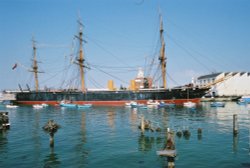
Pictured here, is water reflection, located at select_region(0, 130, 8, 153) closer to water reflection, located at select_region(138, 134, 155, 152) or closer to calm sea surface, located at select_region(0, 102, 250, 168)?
calm sea surface, located at select_region(0, 102, 250, 168)

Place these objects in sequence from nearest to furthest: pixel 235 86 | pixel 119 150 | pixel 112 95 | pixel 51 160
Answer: pixel 51 160 → pixel 119 150 → pixel 112 95 → pixel 235 86

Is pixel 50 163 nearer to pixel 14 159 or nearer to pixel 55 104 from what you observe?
pixel 14 159

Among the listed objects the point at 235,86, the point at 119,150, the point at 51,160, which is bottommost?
the point at 51,160

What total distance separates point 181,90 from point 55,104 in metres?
47.1

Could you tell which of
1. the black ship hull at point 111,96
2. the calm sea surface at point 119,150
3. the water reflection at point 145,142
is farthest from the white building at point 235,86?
the water reflection at point 145,142

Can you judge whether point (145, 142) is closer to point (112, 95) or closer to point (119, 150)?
point (119, 150)

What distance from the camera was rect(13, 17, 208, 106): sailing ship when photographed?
84.8 metres

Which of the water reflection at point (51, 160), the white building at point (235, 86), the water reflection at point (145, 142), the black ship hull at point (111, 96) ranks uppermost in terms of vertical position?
the white building at point (235, 86)

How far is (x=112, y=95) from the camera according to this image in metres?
90.8

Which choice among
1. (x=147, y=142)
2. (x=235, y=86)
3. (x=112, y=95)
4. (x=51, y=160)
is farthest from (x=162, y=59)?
(x=51, y=160)

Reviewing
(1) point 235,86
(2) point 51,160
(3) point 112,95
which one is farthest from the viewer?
(1) point 235,86

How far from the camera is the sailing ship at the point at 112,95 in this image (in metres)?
84.8

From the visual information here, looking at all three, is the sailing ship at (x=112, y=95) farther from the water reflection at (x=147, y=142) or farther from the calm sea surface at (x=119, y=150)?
the water reflection at (x=147, y=142)

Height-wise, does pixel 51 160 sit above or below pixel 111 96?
below
